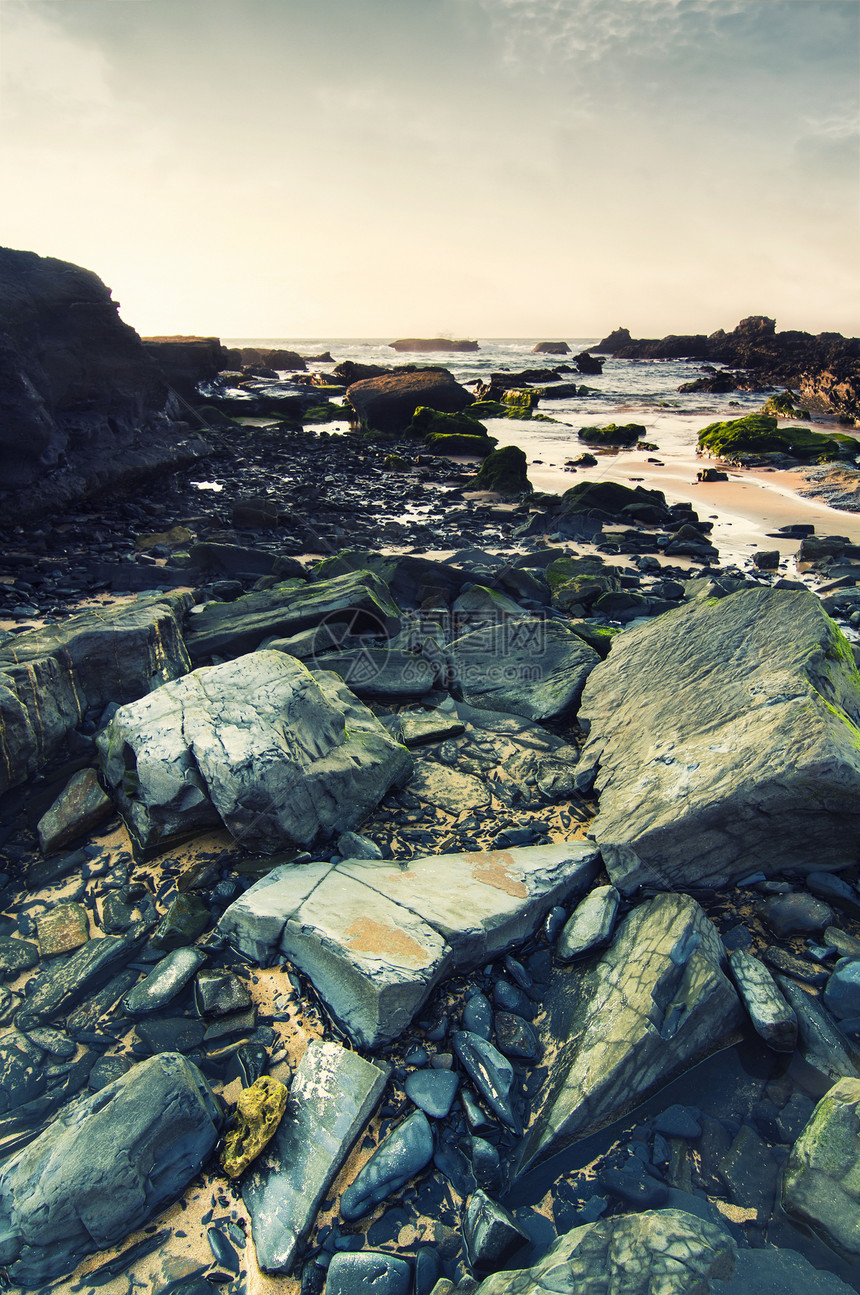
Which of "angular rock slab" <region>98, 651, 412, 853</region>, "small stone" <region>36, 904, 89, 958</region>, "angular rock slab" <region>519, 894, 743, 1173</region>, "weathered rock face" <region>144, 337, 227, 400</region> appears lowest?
"small stone" <region>36, 904, 89, 958</region>

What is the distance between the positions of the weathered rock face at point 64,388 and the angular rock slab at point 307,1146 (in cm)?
769

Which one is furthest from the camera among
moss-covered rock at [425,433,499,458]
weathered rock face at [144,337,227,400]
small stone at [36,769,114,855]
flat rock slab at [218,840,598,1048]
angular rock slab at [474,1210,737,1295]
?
weathered rock face at [144,337,227,400]

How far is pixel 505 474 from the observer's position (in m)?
10.9

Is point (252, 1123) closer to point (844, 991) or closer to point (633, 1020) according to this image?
point (633, 1020)

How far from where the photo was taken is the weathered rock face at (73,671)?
3113 mm

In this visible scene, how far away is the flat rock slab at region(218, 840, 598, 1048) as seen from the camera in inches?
79.0

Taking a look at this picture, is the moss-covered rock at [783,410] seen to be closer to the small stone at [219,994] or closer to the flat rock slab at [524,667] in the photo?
the flat rock slab at [524,667]

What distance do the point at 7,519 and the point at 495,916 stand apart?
7.61m

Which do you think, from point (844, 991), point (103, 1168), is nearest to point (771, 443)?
point (844, 991)

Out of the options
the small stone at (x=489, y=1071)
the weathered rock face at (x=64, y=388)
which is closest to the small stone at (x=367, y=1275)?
the small stone at (x=489, y=1071)

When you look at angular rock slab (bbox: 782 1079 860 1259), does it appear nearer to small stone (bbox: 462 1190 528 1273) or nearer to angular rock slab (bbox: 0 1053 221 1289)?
small stone (bbox: 462 1190 528 1273)

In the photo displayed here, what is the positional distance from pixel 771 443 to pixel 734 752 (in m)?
13.6

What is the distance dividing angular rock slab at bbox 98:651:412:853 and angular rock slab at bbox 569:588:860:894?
3.90 ft

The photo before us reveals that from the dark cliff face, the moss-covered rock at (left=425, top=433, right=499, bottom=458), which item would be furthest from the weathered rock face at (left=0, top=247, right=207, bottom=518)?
the moss-covered rock at (left=425, top=433, right=499, bottom=458)
